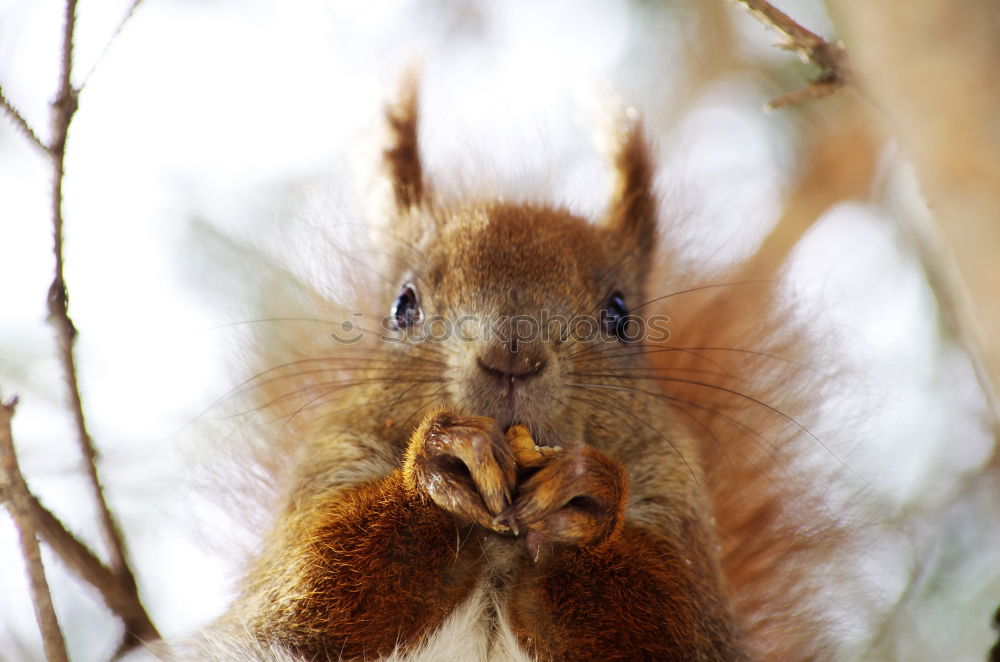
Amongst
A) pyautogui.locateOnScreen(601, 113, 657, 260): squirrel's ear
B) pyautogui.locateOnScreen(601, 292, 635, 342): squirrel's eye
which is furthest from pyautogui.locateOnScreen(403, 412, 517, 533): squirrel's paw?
pyautogui.locateOnScreen(601, 113, 657, 260): squirrel's ear

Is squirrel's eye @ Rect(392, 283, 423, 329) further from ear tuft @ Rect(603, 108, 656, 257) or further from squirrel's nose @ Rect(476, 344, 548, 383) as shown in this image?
ear tuft @ Rect(603, 108, 656, 257)

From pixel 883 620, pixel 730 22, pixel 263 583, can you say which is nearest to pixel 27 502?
pixel 263 583

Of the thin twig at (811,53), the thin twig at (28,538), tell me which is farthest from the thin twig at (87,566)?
the thin twig at (811,53)

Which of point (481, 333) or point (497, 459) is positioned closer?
point (497, 459)

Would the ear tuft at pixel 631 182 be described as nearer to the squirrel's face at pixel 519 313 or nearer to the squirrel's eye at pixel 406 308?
the squirrel's face at pixel 519 313

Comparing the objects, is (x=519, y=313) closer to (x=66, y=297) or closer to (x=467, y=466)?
(x=467, y=466)

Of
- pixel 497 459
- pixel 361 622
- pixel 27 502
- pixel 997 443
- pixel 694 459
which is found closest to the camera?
pixel 27 502

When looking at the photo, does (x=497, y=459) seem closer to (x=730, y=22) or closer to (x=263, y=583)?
(x=263, y=583)
